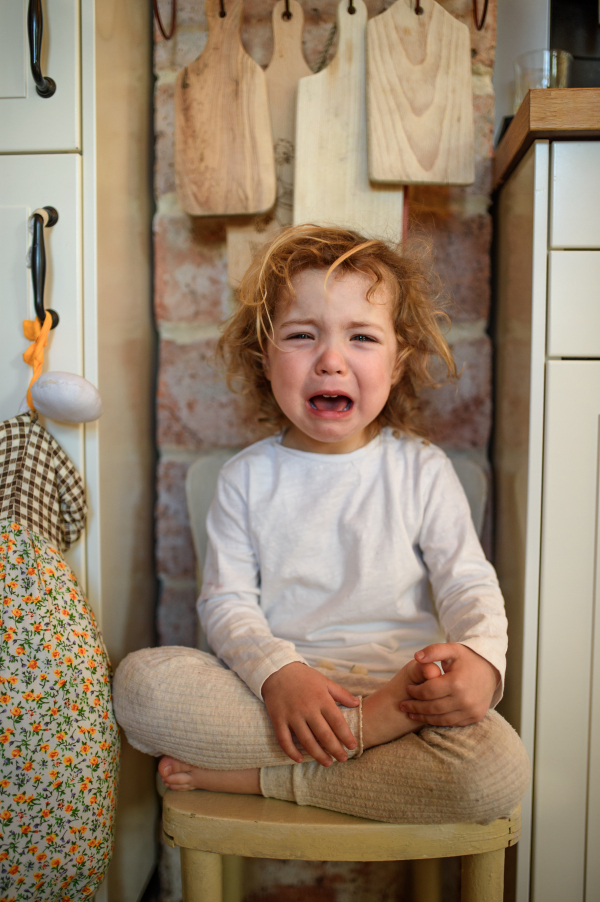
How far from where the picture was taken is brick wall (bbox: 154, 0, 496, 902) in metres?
1.06

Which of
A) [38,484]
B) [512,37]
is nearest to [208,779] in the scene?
[38,484]

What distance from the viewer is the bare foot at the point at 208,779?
75 centimetres

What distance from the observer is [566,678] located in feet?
2.78

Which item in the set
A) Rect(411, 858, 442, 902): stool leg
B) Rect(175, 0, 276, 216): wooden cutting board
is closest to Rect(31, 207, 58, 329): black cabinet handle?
Rect(175, 0, 276, 216): wooden cutting board

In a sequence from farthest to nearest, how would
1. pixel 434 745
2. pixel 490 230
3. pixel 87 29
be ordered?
pixel 490 230 < pixel 87 29 < pixel 434 745

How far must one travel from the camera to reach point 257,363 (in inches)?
41.3

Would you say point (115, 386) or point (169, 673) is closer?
point (169, 673)

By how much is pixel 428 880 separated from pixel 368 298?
2.85 feet

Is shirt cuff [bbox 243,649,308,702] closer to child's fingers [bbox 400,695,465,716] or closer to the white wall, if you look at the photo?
child's fingers [bbox 400,695,465,716]

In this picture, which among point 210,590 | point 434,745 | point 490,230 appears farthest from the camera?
point 490,230

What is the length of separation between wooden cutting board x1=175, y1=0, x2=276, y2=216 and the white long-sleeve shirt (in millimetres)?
409

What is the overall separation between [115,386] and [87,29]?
0.47 m

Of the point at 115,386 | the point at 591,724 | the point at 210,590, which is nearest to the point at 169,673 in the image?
the point at 210,590

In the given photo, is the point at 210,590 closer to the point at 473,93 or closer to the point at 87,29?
the point at 87,29
